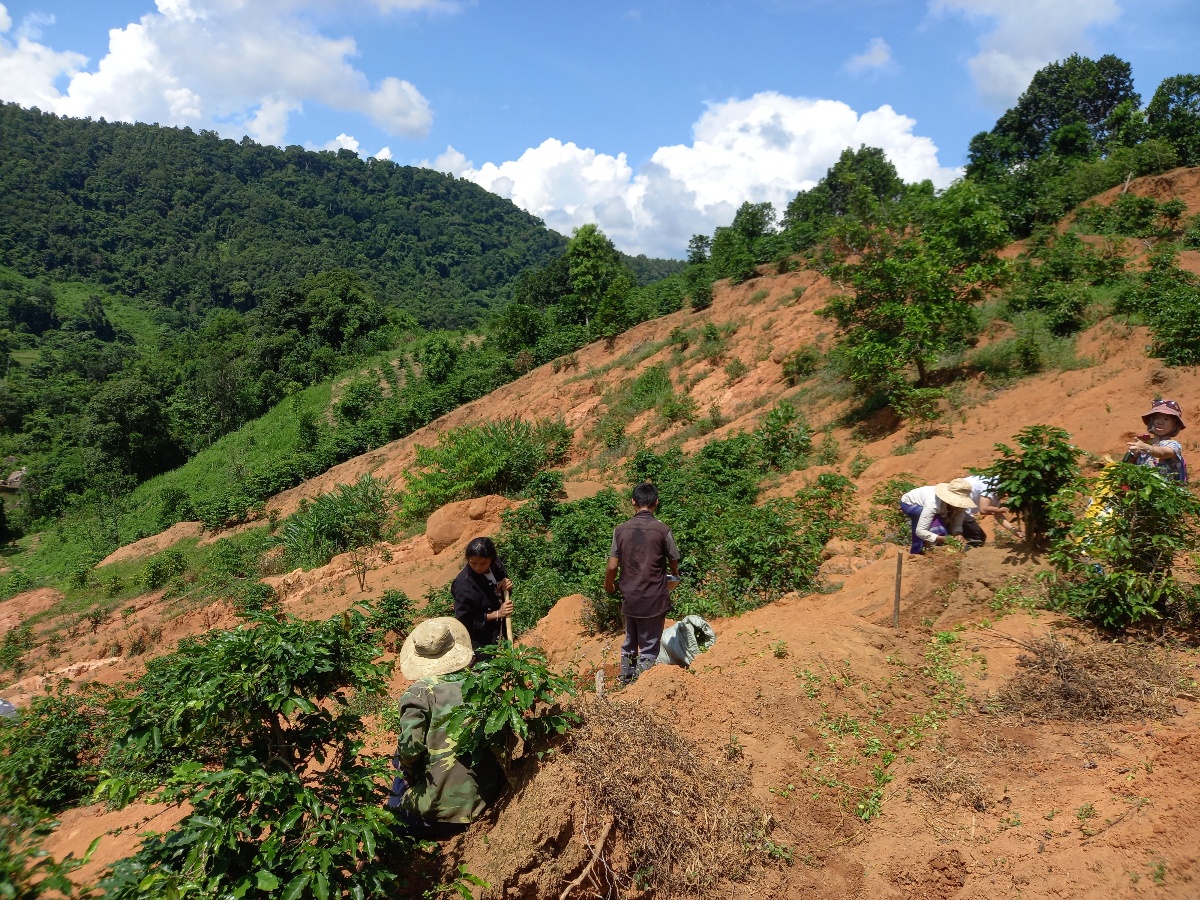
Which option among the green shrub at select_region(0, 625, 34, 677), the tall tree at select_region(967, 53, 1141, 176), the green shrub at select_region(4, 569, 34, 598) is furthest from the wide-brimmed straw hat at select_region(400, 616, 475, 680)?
the tall tree at select_region(967, 53, 1141, 176)

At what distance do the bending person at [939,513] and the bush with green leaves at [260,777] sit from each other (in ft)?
16.6

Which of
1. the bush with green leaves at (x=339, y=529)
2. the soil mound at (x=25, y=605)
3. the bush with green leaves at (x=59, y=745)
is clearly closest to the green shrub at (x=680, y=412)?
the bush with green leaves at (x=339, y=529)

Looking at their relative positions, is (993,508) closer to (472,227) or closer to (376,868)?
(376,868)

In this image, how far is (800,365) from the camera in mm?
15727

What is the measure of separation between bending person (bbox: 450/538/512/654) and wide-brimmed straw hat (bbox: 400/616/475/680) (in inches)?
37.0

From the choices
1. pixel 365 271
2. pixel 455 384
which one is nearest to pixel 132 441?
pixel 455 384

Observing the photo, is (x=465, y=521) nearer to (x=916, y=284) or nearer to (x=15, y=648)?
(x=916, y=284)

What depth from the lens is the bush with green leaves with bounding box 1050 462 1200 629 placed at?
4.04 meters

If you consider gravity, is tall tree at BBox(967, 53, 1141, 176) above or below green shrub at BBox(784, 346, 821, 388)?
above

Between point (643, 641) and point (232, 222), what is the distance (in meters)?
96.7

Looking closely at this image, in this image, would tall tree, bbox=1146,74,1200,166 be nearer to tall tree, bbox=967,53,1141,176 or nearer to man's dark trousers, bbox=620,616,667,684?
tall tree, bbox=967,53,1141,176

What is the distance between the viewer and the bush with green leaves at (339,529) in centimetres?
1494

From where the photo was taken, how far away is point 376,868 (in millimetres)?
2520

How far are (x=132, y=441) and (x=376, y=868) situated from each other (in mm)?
35898
